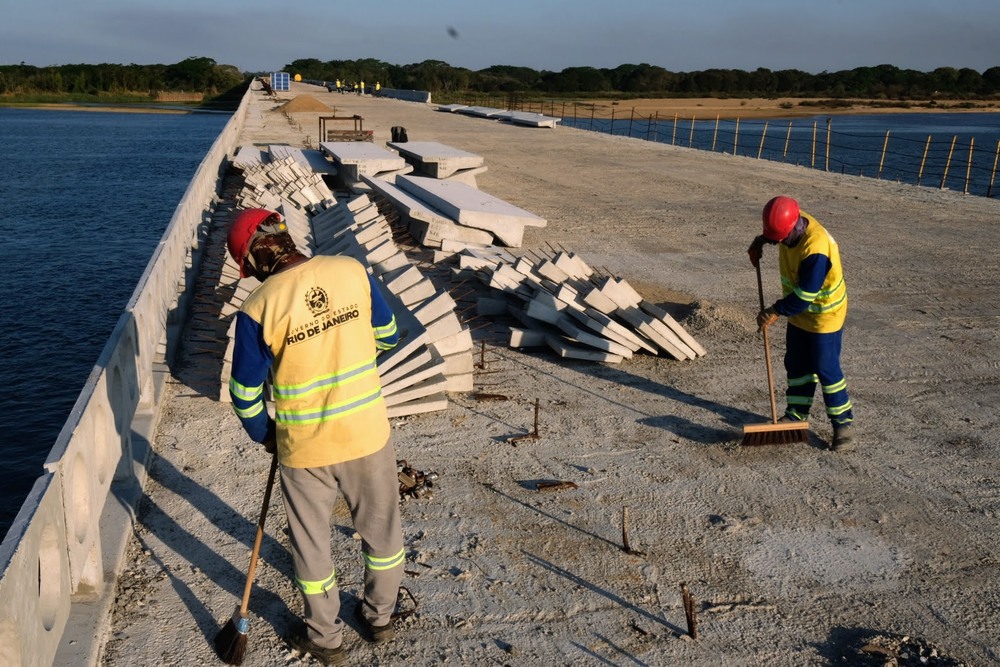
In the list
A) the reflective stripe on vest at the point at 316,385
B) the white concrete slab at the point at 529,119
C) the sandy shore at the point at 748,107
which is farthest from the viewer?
the sandy shore at the point at 748,107

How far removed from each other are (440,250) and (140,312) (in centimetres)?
706

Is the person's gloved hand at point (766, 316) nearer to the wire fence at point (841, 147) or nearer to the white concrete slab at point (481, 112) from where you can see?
the wire fence at point (841, 147)

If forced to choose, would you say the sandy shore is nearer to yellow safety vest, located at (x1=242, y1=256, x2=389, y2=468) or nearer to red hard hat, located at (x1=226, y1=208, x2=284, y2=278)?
red hard hat, located at (x1=226, y1=208, x2=284, y2=278)

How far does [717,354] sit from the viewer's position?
28.0ft

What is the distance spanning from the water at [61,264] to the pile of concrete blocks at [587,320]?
523 cm

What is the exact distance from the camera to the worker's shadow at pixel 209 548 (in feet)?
14.4

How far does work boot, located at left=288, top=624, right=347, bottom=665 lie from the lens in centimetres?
400

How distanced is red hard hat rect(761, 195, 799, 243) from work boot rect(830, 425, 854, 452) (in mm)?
1505

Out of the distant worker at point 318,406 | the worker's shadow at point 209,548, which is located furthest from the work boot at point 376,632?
the worker's shadow at point 209,548

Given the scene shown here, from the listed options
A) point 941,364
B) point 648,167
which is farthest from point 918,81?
point 941,364

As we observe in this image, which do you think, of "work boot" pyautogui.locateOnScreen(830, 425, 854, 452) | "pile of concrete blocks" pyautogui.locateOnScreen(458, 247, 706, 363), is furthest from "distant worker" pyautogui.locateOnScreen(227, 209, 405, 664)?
"pile of concrete blocks" pyautogui.locateOnScreen(458, 247, 706, 363)

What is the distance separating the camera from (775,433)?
253 inches

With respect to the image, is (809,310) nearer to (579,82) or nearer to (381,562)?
(381,562)

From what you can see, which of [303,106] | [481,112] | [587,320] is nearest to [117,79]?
[303,106]
